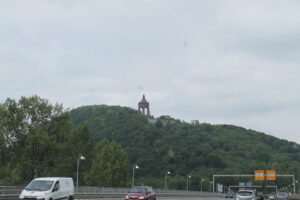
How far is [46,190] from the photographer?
93.9ft

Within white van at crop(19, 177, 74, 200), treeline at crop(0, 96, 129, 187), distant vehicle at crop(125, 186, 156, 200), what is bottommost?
distant vehicle at crop(125, 186, 156, 200)

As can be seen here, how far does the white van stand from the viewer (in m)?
28.0

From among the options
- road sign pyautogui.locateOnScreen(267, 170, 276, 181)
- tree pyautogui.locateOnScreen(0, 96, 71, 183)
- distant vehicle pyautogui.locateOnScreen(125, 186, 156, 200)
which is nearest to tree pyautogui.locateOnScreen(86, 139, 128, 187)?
tree pyautogui.locateOnScreen(0, 96, 71, 183)

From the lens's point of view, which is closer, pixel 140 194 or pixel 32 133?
pixel 140 194

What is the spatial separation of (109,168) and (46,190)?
7075 cm

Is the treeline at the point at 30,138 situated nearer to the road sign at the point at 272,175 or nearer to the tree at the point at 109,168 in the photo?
the tree at the point at 109,168

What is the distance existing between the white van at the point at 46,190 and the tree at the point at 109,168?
2628 inches

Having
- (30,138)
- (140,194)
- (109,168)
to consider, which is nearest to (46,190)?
(140,194)

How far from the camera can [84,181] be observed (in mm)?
100875

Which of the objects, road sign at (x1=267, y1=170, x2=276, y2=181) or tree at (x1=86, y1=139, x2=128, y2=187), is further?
road sign at (x1=267, y1=170, x2=276, y2=181)

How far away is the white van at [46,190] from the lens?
27953 millimetres

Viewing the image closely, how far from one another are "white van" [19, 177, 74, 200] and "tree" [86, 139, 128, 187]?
66.7m

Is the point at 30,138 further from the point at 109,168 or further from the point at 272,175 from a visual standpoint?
the point at 272,175

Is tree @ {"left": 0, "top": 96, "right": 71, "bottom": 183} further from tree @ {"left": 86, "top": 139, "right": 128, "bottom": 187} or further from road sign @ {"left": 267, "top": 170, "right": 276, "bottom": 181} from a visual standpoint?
road sign @ {"left": 267, "top": 170, "right": 276, "bottom": 181}
